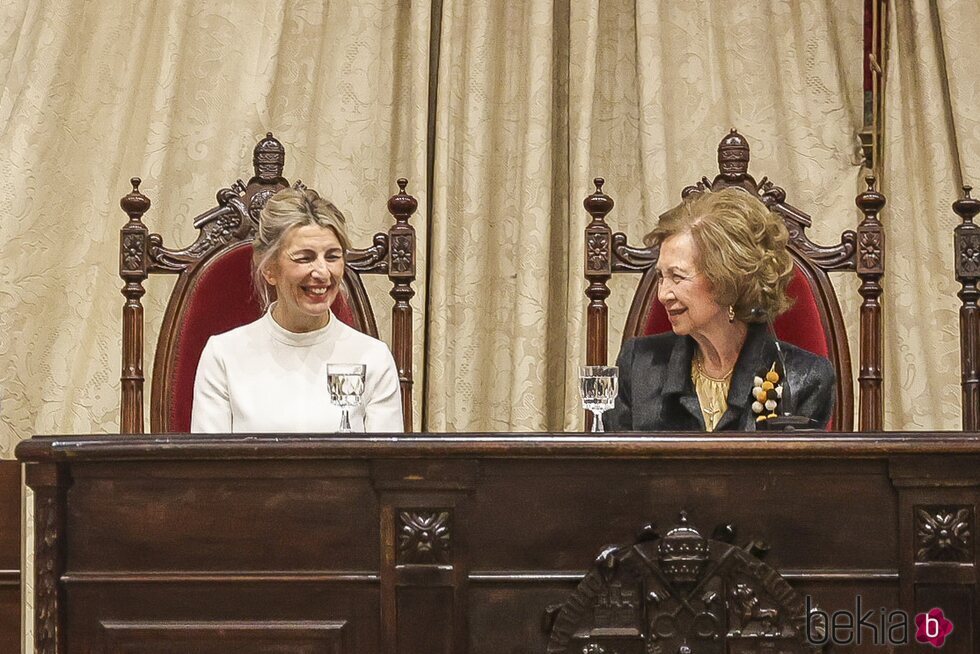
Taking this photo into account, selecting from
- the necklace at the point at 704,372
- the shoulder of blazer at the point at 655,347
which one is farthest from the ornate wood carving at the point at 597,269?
the necklace at the point at 704,372

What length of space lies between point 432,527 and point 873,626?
2.05 feet

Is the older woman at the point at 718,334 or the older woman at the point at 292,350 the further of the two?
the older woman at the point at 292,350

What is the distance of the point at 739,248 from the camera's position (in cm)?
253

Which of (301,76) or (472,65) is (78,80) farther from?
(472,65)

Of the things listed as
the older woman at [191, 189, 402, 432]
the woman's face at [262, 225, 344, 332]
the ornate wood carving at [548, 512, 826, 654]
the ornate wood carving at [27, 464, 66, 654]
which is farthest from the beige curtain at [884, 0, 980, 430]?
the ornate wood carving at [27, 464, 66, 654]

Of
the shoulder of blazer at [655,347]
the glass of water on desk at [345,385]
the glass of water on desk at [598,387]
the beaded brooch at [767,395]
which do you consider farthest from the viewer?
the shoulder of blazer at [655,347]

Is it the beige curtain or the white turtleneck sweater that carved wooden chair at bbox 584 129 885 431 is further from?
the beige curtain

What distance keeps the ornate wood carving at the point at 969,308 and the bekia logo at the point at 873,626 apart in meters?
1.17

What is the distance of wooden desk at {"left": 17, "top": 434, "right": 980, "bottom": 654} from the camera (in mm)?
1727

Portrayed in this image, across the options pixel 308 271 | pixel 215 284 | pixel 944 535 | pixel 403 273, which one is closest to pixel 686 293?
pixel 403 273

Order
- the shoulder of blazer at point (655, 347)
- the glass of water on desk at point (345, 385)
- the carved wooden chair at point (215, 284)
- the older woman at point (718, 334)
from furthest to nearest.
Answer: the carved wooden chair at point (215, 284)
the shoulder of blazer at point (655, 347)
the older woman at point (718, 334)
the glass of water on desk at point (345, 385)

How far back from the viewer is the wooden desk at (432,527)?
1.73 meters

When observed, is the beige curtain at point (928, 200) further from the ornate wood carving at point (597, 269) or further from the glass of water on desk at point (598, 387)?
the glass of water on desk at point (598, 387)

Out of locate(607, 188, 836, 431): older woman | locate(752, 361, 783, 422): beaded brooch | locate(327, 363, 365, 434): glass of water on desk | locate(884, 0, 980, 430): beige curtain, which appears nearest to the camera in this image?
locate(327, 363, 365, 434): glass of water on desk
